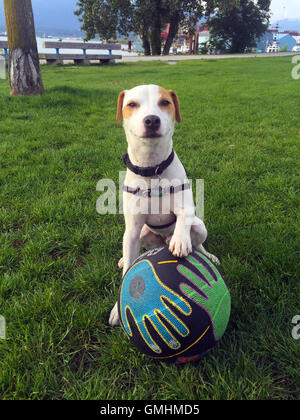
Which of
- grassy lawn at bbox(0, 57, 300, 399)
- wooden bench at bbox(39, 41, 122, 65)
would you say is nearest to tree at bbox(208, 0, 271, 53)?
wooden bench at bbox(39, 41, 122, 65)

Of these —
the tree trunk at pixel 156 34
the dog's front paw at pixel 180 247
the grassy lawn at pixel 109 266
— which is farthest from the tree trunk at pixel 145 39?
the dog's front paw at pixel 180 247

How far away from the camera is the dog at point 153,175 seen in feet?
6.81

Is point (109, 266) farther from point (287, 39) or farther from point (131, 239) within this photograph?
point (287, 39)

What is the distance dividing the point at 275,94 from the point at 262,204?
344 inches

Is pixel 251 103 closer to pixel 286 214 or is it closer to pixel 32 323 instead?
pixel 286 214

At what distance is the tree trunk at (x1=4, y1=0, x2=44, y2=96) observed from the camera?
807 cm

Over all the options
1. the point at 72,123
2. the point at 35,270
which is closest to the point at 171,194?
the point at 35,270

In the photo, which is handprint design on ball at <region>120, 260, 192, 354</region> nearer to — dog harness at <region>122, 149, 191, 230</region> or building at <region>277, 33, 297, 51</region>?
dog harness at <region>122, 149, 191, 230</region>

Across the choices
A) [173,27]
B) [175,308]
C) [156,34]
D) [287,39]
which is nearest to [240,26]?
[173,27]

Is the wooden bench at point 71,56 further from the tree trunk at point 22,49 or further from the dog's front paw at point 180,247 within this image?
the dog's front paw at point 180,247

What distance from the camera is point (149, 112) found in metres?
2.06

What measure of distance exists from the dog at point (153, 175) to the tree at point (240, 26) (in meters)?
47.1

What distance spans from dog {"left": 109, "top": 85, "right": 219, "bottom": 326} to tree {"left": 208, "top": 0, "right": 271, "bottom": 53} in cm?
4708

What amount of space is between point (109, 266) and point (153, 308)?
3.56 feet
